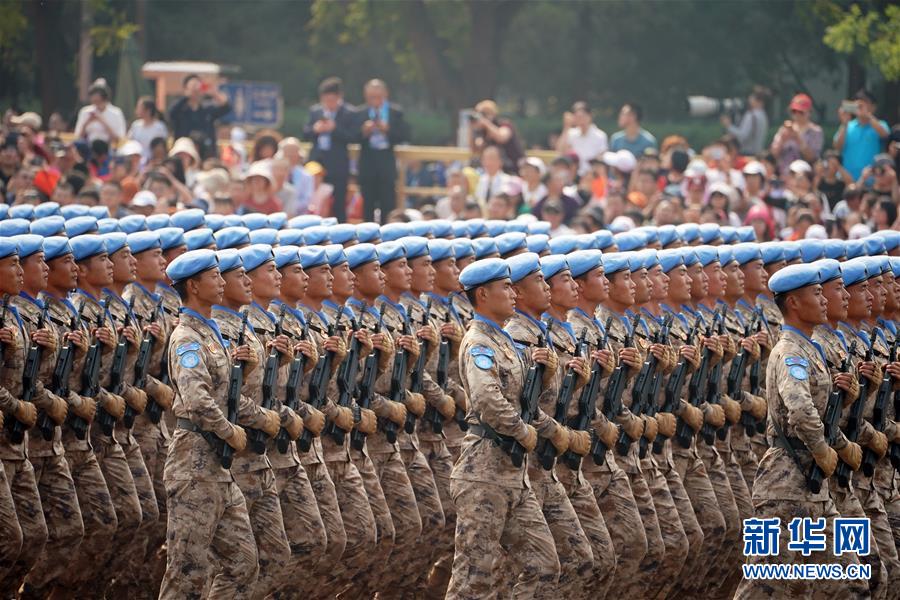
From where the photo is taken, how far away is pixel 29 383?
9.80 metres

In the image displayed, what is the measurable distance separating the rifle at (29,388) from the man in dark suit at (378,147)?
978 centimetres

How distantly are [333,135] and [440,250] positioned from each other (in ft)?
25.9

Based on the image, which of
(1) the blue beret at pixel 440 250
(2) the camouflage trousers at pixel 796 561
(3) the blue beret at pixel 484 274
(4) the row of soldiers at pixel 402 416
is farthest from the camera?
(1) the blue beret at pixel 440 250

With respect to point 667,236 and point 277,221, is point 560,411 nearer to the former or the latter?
point 667,236

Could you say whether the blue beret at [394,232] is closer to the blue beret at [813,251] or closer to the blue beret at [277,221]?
the blue beret at [277,221]

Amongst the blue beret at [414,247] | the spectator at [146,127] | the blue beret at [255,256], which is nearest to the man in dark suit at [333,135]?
the spectator at [146,127]

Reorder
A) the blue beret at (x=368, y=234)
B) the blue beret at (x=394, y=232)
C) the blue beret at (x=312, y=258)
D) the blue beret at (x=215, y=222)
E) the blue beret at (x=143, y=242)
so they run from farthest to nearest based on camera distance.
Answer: the blue beret at (x=215, y=222) < the blue beret at (x=394, y=232) < the blue beret at (x=368, y=234) < the blue beret at (x=143, y=242) < the blue beret at (x=312, y=258)

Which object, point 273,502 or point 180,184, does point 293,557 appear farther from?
point 180,184

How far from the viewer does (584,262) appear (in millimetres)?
10508

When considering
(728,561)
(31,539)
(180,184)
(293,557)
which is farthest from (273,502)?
(180,184)

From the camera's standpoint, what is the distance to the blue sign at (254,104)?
2420 centimetres

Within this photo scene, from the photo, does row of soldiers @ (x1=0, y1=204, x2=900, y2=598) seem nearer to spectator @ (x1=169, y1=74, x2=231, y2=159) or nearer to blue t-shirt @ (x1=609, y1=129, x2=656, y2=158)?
blue t-shirt @ (x1=609, y1=129, x2=656, y2=158)

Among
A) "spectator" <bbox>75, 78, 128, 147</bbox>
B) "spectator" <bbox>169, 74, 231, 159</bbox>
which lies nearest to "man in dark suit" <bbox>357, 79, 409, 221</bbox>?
"spectator" <bbox>169, 74, 231, 159</bbox>

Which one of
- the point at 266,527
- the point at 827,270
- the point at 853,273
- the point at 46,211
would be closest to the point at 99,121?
the point at 46,211
